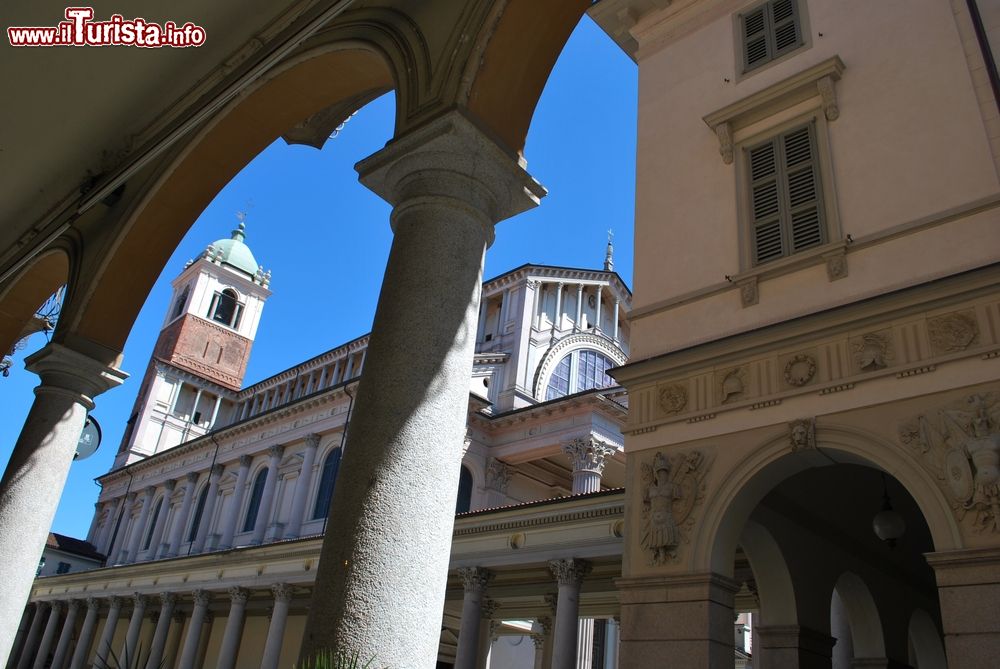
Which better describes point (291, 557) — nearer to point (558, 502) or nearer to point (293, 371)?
point (558, 502)

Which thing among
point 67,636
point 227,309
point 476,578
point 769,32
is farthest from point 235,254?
point 769,32

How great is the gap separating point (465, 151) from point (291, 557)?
20.5 m

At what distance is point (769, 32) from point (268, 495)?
27784mm

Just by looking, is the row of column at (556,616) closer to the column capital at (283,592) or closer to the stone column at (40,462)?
the column capital at (283,592)

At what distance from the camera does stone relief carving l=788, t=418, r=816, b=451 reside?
782 cm

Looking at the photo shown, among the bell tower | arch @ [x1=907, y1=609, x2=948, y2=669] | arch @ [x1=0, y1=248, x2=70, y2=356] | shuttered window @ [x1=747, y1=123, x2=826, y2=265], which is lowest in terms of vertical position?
arch @ [x1=907, y1=609, x2=948, y2=669]

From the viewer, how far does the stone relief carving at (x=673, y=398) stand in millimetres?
9047

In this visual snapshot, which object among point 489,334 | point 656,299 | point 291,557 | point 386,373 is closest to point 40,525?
point 386,373

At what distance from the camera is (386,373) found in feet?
11.2

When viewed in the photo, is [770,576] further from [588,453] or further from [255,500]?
[255,500]

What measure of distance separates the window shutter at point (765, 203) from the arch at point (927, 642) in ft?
20.8

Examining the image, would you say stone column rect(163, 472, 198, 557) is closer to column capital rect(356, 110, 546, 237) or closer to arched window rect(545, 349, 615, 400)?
arched window rect(545, 349, 615, 400)

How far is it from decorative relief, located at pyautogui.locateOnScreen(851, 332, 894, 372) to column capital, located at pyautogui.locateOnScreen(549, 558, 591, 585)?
25.1 ft

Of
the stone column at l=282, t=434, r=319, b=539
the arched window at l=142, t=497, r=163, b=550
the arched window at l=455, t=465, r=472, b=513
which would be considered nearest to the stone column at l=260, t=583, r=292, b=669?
the arched window at l=455, t=465, r=472, b=513
